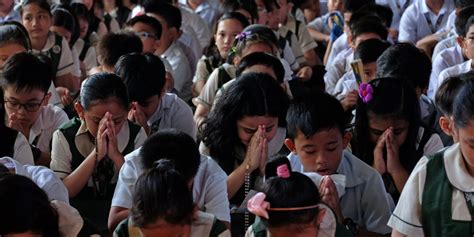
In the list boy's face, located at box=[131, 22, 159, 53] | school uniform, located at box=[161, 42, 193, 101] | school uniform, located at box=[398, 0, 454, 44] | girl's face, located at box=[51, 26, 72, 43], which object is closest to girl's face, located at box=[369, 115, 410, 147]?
boy's face, located at box=[131, 22, 159, 53]

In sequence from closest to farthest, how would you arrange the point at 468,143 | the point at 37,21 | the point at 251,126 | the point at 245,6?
the point at 468,143
the point at 251,126
the point at 37,21
the point at 245,6

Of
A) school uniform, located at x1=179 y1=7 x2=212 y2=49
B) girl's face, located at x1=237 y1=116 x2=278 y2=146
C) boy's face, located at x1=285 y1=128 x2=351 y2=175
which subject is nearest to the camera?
boy's face, located at x1=285 y1=128 x2=351 y2=175

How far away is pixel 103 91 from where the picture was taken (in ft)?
11.0

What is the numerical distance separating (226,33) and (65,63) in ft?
2.82

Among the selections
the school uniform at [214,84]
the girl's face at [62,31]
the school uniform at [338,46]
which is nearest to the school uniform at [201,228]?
the school uniform at [214,84]

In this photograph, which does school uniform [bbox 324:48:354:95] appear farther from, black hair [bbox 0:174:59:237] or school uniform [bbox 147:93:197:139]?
black hair [bbox 0:174:59:237]

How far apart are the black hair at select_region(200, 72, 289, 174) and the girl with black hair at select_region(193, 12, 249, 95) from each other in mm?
1472

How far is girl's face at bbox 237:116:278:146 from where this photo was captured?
3.28 meters

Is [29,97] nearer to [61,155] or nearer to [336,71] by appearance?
[61,155]

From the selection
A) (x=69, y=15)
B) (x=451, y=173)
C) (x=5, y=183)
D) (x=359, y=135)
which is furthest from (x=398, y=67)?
(x=69, y=15)

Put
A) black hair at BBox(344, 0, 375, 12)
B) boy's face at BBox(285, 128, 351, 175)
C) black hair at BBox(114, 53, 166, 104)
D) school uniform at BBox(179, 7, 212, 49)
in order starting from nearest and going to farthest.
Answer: boy's face at BBox(285, 128, 351, 175)
black hair at BBox(114, 53, 166, 104)
black hair at BBox(344, 0, 375, 12)
school uniform at BBox(179, 7, 212, 49)

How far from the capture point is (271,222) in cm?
244

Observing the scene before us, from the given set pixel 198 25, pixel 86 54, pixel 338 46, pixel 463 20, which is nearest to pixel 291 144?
pixel 463 20

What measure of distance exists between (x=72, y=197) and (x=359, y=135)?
0.99 meters
